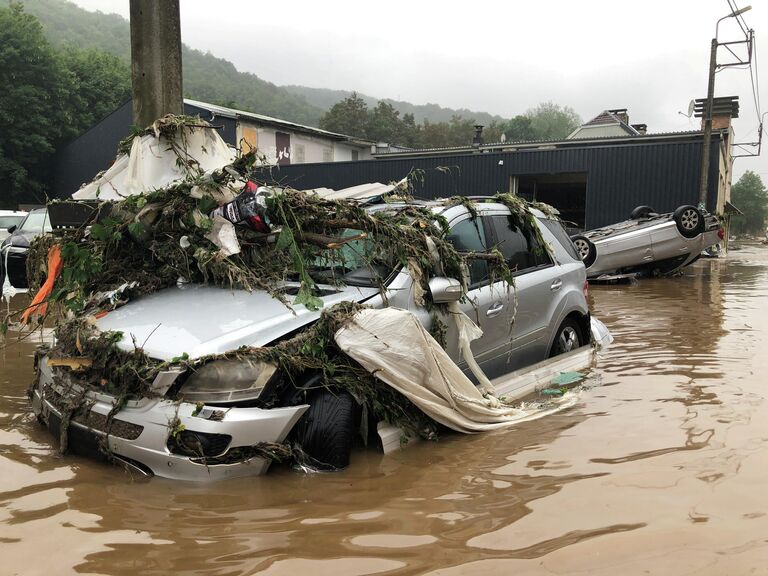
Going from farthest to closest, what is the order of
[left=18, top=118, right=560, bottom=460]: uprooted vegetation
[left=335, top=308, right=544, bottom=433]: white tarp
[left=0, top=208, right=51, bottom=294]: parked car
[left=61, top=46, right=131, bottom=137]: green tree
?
[left=61, top=46, right=131, bottom=137]: green tree < [left=0, top=208, right=51, bottom=294]: parked car < [left=18, top=118, right=560, bottom=460]: uprooted vegetation < [left=335, top=308, right=544, bottom=433]: white tarp

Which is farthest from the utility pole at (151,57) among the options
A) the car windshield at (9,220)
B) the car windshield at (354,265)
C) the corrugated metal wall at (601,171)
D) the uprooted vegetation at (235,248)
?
the corrugated metal wall at (601,171)

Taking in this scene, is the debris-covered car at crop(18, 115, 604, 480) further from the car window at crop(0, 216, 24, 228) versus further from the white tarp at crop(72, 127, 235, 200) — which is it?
the car window at crop(0, 216, 24, 228)

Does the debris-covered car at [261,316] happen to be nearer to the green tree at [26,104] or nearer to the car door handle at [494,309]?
the car door handle at [494,309]

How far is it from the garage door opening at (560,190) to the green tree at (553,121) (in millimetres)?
72729

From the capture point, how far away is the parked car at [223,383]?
3033mm

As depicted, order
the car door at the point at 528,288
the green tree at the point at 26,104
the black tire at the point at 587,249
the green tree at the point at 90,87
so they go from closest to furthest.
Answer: the car door at the point at 528,288, the black tire at the point at 587,249, the green tree at the point at 26,104, the green tree at the point at 90,87

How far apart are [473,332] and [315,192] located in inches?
56.3

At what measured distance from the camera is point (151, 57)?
235 inches

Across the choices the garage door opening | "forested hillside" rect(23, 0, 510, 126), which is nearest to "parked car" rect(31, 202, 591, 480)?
the garage door opening

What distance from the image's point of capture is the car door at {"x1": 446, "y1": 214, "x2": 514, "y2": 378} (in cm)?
447

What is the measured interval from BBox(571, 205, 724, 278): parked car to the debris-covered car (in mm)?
10371

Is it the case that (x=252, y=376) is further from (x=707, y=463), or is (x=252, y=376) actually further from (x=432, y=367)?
(x=707, y=463)

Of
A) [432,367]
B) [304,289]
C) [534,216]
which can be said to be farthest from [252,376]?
[534,216]

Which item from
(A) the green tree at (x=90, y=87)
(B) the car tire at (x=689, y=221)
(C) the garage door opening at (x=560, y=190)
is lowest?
(B) the car tire at (x=689, y=221)
